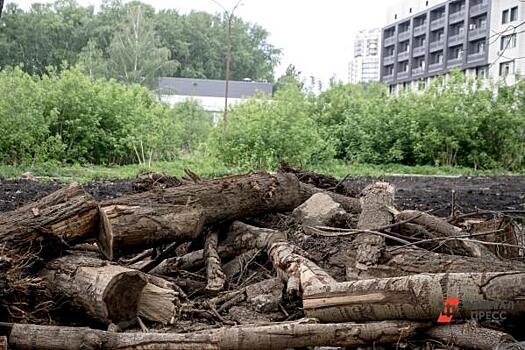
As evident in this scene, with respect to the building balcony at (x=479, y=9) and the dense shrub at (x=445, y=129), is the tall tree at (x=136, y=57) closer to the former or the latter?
the building balcony at (x=479, y=9)

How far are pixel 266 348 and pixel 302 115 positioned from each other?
1614 cm

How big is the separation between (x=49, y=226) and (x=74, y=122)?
631 inches

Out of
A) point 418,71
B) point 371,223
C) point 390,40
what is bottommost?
point 371,223

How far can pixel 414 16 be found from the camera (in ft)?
208

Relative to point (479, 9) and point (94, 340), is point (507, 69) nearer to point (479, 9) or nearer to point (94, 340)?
point (94, 340)

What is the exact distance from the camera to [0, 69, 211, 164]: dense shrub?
1822cm

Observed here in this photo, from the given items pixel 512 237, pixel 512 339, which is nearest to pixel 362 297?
pixel 512 339

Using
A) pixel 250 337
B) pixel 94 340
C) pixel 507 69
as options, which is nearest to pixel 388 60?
pixel 507 69

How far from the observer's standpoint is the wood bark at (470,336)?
338 cm

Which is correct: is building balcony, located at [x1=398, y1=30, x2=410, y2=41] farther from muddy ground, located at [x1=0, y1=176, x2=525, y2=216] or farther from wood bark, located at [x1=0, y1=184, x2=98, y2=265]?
wood bark, located at [x1=0, y1=184, x2=98, y2=265]

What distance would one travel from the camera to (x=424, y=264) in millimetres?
4156

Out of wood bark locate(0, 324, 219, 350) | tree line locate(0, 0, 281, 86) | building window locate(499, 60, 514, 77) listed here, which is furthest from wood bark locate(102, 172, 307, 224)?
tree line locate(0, 0, 281, 86)

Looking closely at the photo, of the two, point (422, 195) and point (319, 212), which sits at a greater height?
point (319, 212)

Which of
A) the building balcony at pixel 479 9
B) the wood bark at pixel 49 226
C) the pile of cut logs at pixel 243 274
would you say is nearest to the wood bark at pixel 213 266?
the pile of cut logs at pixel 243 274
